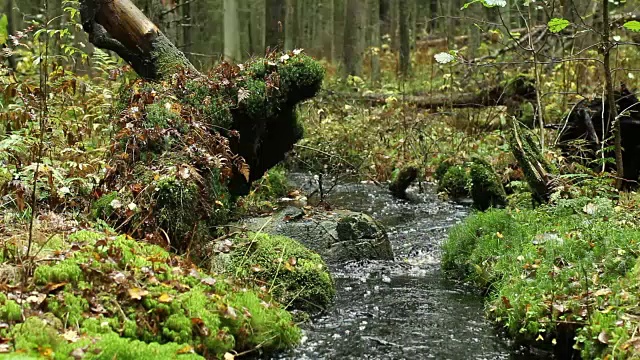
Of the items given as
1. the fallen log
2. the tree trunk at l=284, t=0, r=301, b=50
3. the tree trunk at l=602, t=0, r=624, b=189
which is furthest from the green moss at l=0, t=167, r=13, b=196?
the tree trunk at l=284, t=0, r=301, b=50

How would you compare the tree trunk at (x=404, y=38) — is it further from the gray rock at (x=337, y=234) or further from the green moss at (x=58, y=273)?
the green moss at (x=58, y=273)

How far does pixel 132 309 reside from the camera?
4.14 m

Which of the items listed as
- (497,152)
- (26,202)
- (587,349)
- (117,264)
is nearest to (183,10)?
(497,152)

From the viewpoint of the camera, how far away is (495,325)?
5.35 meters

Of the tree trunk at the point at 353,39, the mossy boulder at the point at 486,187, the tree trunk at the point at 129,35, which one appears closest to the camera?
the tree trunk at the point at 129,35

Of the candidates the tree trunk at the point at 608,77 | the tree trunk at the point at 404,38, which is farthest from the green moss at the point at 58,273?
the tree trunk at the point at 404,38

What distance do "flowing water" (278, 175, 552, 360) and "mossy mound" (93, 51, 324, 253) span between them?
1.51 metres

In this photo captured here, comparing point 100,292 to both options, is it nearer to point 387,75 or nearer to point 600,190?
point 600,190

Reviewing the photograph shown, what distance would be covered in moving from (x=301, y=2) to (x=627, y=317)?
87.8 feet

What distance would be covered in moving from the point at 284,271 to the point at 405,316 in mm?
1209

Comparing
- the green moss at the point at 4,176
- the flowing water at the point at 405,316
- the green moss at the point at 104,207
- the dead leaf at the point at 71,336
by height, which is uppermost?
the green moss at the point at 4,176

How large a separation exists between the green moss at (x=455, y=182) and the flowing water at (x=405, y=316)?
2.42 metres

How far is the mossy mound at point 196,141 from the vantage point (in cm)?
Result: 546

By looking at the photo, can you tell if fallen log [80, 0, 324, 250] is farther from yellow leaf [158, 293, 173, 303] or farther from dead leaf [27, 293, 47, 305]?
dead leaf [27, 293, 47, 305]
